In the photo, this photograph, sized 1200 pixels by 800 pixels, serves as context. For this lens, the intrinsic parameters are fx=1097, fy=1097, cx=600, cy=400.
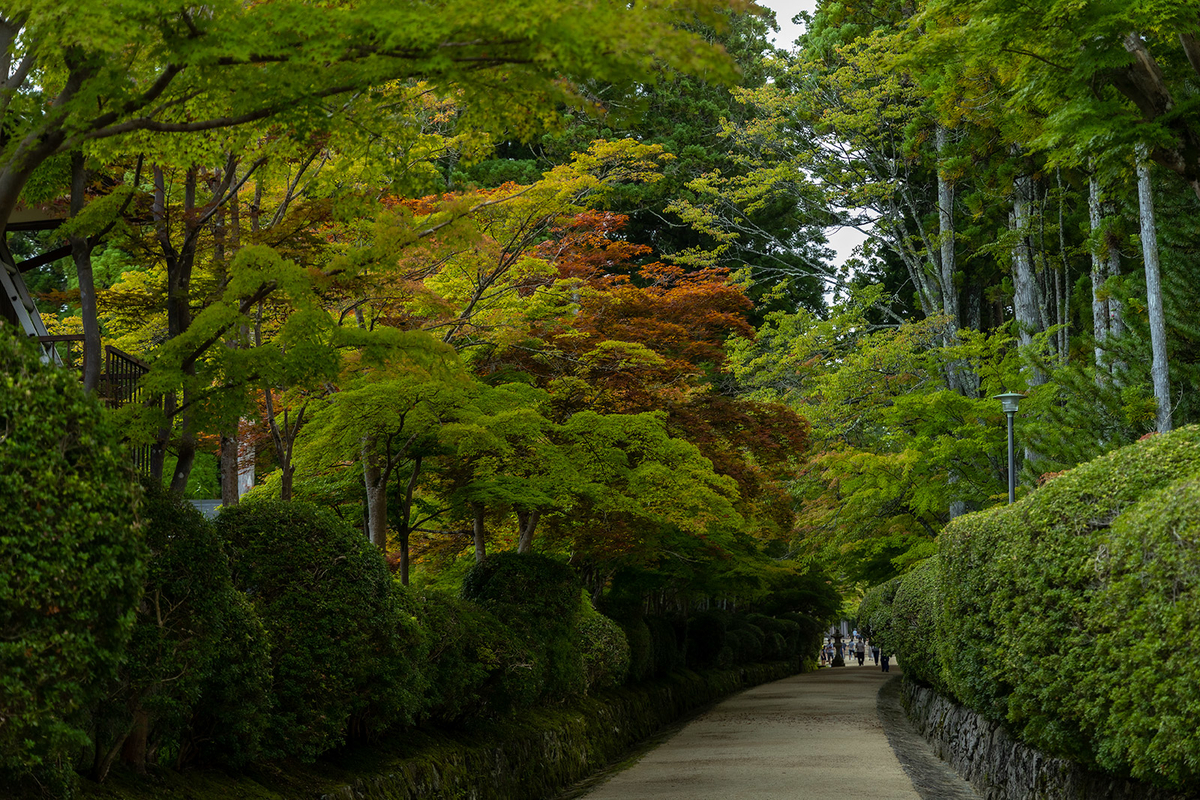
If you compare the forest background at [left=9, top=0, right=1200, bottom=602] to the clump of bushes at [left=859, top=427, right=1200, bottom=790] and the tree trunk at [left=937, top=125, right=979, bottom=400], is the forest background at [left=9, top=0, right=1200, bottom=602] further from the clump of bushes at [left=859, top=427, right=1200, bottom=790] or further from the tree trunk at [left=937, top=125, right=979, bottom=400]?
the clump of bushes at [left=859, top=427, right=1200, bottom=790]

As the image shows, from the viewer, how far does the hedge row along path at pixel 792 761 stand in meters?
11.7

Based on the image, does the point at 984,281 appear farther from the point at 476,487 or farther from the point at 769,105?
the point at 476,487

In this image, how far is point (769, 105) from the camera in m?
28.3

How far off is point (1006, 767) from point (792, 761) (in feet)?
12.0

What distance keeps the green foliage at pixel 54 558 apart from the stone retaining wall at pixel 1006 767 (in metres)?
5.87

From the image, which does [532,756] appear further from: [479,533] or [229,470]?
[229,470]

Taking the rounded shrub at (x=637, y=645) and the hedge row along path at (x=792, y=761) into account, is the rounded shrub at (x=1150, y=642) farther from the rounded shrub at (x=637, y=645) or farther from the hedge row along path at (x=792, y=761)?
the rounded shrub at (x=637, y=645)

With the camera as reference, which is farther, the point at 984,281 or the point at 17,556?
the point at 984,281

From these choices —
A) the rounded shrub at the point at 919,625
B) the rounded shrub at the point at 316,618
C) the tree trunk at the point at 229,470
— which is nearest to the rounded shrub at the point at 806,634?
the rounded shrub at the point at 919,625

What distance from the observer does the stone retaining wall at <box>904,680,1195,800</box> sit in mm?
7992

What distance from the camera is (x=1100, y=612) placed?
7.63 meters

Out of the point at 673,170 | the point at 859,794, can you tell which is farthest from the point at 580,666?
the point at 673,170

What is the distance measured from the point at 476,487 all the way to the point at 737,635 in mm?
22517

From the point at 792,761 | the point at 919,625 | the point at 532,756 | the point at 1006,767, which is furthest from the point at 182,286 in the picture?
the point at 919,625
